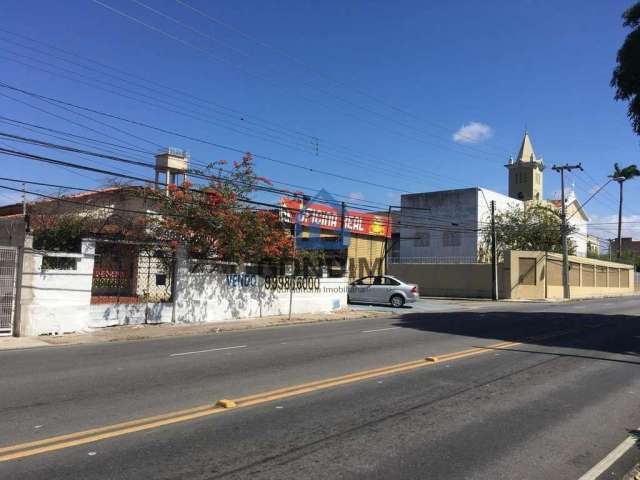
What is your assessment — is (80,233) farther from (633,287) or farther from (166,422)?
(633,287)

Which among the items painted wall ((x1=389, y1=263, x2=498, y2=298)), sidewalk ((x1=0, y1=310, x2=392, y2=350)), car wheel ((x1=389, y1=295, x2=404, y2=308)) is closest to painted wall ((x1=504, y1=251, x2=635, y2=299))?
painted wall ((x1=389, y1=263, x2=498, y2=298))

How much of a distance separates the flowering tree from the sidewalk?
97.3 inches

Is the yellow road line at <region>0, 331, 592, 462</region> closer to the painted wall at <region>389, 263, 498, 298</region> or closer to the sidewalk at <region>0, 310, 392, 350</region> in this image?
the sidewalk at <region>0, 310, 392, 350</region>

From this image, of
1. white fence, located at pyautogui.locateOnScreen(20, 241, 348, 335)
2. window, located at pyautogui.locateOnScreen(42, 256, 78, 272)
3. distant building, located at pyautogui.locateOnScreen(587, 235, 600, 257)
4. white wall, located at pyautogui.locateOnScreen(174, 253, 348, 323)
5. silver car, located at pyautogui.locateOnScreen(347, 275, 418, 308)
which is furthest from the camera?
distant building, located at pyautogui.locateOnScreen(587, 235, 600, 257)

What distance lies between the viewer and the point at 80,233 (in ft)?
72.7

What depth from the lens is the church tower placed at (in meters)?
78.2

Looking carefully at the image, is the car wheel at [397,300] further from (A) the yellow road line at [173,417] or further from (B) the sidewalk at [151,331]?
(A) the yellow road line at [173,417]

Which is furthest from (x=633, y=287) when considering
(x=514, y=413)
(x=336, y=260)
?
(x=514, y=413)

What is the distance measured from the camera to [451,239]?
52.8 meters

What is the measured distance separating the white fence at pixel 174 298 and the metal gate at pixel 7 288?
251 millimetres

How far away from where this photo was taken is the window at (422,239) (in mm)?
54531

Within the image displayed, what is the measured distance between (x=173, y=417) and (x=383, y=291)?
73.2 ft

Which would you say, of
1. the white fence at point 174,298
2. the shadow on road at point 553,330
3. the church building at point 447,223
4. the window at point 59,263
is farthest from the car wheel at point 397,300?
the church building at point 447,223

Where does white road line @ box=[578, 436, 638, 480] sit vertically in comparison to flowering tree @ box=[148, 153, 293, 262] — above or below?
below
